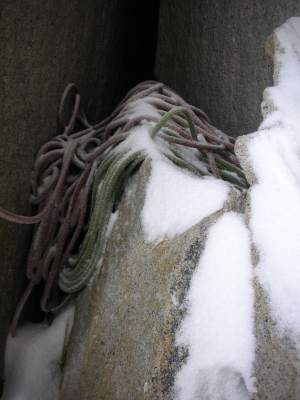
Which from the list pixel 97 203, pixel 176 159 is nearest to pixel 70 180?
pixel 97 203

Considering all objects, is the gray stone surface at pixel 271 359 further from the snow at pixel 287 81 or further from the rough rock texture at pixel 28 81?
the rough rock texture at pixel 28 81

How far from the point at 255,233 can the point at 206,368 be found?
0.25m

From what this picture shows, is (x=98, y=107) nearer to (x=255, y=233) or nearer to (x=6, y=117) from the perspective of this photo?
(x=6, y=117)

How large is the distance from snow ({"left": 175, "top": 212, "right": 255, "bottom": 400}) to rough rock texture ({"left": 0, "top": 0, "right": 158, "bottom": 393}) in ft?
2.24

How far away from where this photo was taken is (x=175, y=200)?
0.87m

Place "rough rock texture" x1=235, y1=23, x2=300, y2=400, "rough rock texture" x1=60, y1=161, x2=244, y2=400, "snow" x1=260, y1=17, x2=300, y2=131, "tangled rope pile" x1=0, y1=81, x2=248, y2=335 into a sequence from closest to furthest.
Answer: "rough rock texture" x1=235, y1=23, x2=300, y2=400, "rough rock texture" x1=60, y1=161, x2=244, y2=400, "snow" x1=260, y1=17, x2=300, y2=131, "tangled rope pile" x1=0, y1=81, x2=248, y2=335

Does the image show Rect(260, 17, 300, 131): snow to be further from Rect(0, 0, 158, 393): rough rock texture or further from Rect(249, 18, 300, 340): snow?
Rect(0, 0, 158, 393): rough rock texture

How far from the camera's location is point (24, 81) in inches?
46.5

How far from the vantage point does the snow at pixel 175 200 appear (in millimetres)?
805

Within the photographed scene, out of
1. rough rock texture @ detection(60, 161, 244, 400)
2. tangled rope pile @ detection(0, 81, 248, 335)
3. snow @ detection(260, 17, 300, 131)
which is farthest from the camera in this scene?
tangled rope pile @ detection(0, 81, 248, 335)

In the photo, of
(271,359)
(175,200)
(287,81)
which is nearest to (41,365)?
(175,200)

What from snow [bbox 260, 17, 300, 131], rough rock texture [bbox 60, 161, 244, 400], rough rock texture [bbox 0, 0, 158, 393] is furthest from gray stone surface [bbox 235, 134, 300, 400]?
rough rock texture [bbox 0, 0, 158, 393]

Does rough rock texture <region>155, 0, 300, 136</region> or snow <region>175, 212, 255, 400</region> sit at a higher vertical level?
rough rock texture <region>155, 0, 300, 136</region>

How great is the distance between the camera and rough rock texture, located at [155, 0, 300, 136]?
151 centimetres
